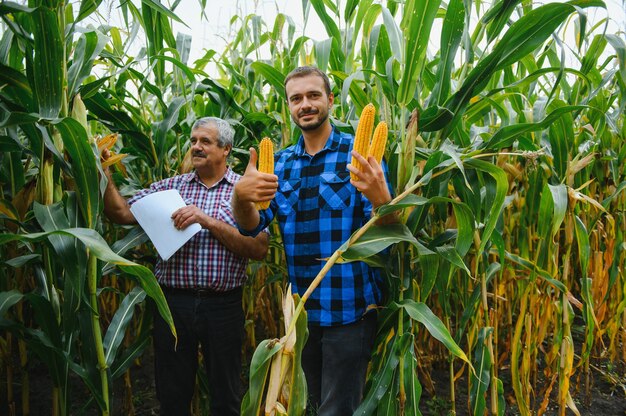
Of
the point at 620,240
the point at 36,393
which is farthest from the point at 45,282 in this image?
the point at 620,240

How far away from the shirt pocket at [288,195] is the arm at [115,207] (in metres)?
0.73

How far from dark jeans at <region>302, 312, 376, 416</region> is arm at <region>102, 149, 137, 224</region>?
→ 1.04 meters

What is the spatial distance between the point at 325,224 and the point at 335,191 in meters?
0.13

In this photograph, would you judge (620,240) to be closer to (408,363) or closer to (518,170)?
(518,170)

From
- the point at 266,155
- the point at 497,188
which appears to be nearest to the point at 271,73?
the point at 266,155

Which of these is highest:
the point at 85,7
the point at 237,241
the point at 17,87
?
the point at 85,7

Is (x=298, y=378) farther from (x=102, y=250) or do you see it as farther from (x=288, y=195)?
(x=288, y=195)

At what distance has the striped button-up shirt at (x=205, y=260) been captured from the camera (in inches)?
81.8

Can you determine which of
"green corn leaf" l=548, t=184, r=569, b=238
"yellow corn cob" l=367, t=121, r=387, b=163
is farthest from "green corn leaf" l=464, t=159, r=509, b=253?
"green corn leaf" l=548, t=184, r=569, b=238

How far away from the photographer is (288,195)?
1842 mm

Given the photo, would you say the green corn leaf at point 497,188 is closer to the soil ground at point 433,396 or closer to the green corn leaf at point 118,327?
the green corn leaf at point 118,327

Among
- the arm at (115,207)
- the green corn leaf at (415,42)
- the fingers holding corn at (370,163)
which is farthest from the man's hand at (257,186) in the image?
the arm at (115,207)

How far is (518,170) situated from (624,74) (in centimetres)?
70

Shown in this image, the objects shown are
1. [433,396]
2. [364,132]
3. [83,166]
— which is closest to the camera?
[364,132]
